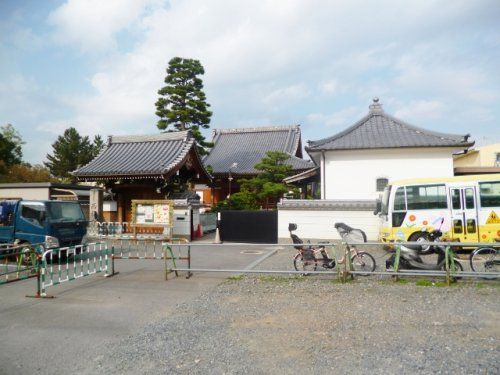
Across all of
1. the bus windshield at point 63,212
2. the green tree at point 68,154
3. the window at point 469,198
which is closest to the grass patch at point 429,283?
the window at point 469,198

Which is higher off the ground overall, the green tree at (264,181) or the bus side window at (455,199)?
the green tree at (264,181)

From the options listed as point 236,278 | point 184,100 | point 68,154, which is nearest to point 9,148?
point 68,154

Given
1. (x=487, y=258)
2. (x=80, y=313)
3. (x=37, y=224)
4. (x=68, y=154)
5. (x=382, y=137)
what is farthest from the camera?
(x=68, y=154)

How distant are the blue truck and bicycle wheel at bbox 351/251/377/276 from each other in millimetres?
8953

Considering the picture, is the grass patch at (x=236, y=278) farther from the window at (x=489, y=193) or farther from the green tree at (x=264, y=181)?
the green tree at (x=264, y=181)

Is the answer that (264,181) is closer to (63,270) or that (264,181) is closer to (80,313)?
(63,270)

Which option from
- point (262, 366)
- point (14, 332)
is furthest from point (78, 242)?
point (262, 366)

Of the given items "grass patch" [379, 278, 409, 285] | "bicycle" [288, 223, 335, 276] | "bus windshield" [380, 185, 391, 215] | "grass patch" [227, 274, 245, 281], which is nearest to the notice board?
"grass patch" [227, 274, 245, 281]

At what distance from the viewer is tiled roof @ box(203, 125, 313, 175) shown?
30672 mm

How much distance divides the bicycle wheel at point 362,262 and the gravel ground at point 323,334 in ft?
3.87

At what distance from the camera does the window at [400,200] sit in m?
12.0

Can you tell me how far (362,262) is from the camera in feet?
27.8

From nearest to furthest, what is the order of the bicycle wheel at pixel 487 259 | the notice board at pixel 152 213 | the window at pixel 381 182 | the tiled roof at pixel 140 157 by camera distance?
1. the bicycle wheel at pixel 487 259
2. the notice board at pixel 152 213
3. the tiled roof at pixel 140 157
4. the window at pixel 381 182

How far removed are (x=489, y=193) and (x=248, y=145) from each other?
24671 millimetres
